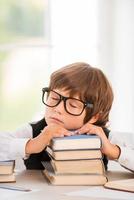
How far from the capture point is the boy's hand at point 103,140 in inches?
64.6

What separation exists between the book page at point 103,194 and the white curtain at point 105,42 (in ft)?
7.04

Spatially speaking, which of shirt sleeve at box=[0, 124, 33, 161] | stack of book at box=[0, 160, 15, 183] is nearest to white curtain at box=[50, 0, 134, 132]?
shirt sleeve at box=[0, 124, 33, 161]

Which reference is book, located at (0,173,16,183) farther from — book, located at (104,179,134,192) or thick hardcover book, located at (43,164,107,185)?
book, located at (104,179,134,192)

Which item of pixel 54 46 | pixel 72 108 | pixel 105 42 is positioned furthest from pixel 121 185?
pixel 105 42

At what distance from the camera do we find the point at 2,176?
1559 mm

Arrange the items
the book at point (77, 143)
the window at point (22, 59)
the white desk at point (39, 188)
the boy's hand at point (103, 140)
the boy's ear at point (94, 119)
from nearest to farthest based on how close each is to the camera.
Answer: the white desk at point (39, 188) < the book at point (77, 143) < the boy's hand at point (103, 140) < the boy's ear at point (94, 119) < the window at point (22, 59)

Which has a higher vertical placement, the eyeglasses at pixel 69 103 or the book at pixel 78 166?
the eyeglasses at pixel 69 103

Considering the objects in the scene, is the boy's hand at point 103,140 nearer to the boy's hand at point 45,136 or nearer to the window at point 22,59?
the boy's hand at point 45,136

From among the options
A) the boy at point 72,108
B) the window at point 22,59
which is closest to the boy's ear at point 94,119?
the boy at point 72,108

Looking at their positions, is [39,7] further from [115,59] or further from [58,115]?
[58,115]

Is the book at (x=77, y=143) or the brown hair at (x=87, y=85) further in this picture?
the brown hair at (x=87, y=85)

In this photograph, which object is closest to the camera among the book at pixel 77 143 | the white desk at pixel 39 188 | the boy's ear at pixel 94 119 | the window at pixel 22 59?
the white desk at pixel 39 188

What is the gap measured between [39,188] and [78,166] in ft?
0.46

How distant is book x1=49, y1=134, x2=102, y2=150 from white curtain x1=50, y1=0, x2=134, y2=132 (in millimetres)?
2034
